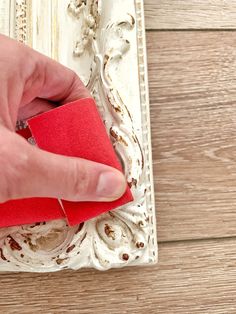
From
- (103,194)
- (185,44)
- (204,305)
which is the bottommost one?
(204,305)

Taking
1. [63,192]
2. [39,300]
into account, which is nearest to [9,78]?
[63,192]

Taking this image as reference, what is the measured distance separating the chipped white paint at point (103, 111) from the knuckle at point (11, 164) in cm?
11

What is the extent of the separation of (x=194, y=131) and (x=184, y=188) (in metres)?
0.06

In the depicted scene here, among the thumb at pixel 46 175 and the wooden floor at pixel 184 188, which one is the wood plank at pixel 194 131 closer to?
the wooden floor at pixel 184 188

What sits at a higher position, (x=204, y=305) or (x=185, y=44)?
(x=185, y=44)

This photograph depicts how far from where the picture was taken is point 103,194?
16.3 inches

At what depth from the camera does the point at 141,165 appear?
471mm

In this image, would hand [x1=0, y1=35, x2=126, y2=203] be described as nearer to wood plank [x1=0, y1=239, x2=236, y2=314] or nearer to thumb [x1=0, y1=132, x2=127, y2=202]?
thumb [x1=0, y1=132, x2=127, y2=202]

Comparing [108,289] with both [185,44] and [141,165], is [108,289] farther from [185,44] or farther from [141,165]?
[185,44]

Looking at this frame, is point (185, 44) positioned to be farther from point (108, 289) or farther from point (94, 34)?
point (108, 289)

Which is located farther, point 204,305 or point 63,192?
point 204,305

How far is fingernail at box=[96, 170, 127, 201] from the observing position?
408 mm

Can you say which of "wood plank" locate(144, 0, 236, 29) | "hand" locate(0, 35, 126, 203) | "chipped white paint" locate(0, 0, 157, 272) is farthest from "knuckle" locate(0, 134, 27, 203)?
"wood plank" locate(144, 0, 236, 29)

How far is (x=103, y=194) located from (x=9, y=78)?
116mm
